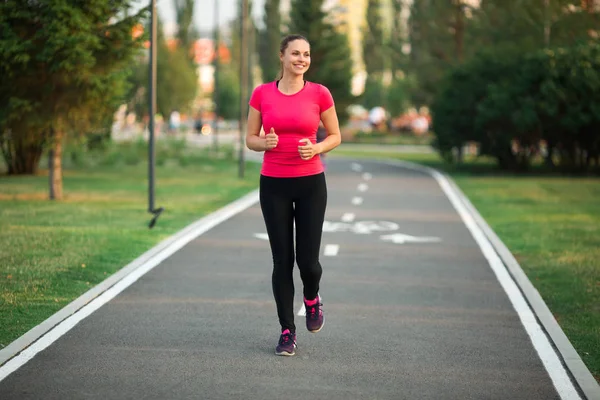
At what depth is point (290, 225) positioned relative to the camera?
25.0ft

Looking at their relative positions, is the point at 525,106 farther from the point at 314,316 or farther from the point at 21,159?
the point at 314,316

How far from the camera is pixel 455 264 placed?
13102mm

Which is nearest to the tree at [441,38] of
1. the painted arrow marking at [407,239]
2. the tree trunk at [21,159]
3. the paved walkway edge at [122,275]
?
the tree trunk at [21,159]

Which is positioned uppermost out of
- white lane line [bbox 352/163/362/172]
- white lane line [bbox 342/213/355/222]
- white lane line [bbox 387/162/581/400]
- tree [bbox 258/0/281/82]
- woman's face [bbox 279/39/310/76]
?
tree [bbox 258/0/281/82]

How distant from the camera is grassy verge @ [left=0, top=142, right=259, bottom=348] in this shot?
33.5 feet

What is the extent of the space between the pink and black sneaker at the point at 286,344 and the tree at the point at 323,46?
70830mm

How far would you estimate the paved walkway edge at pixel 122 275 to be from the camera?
24.7 feet

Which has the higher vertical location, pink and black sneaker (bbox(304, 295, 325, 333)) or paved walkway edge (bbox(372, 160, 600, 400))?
pink and black sneaker (bbox(304, 295, 325, 333))

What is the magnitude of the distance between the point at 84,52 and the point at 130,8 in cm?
145

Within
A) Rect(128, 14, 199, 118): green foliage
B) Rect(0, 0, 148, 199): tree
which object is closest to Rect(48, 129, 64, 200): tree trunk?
Rect(0, 0, 148, 199): tree

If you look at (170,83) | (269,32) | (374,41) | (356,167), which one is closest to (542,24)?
(356,167)

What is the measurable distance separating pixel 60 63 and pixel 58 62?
0.43 m

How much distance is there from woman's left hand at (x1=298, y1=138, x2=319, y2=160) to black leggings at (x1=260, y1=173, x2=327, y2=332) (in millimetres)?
247

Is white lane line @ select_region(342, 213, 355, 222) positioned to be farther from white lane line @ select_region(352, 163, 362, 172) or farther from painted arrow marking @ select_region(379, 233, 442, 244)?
white lane line @ select_region(352, 163, 362, 172)
